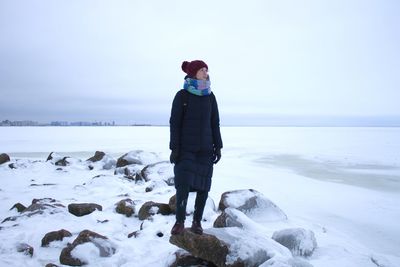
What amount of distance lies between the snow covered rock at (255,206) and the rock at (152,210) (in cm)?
136

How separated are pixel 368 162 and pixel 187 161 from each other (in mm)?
16516

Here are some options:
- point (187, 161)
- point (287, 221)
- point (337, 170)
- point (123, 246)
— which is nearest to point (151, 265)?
point (123, 246)

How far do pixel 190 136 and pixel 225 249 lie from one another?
1.46 metres

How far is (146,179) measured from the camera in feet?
37.5

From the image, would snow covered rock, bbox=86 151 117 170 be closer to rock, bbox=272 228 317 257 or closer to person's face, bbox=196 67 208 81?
rock, bbox=272 228 317 257

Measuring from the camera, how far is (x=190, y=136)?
4.05 m

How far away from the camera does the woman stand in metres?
4.02

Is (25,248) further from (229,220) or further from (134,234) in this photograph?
(229,220)

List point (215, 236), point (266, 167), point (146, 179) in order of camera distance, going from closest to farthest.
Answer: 1. point (215, 236)
2. point (146, 179)
3. point (266, 167)

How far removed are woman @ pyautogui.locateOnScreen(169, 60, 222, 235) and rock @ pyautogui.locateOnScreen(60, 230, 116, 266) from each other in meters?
1.52

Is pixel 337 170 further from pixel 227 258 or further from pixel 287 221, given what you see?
pixel 227 258

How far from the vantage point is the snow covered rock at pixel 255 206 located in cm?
743

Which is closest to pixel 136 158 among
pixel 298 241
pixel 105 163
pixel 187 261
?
pixel 105 163

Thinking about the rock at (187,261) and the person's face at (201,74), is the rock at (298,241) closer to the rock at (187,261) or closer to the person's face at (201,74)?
the rock at (187,261)
